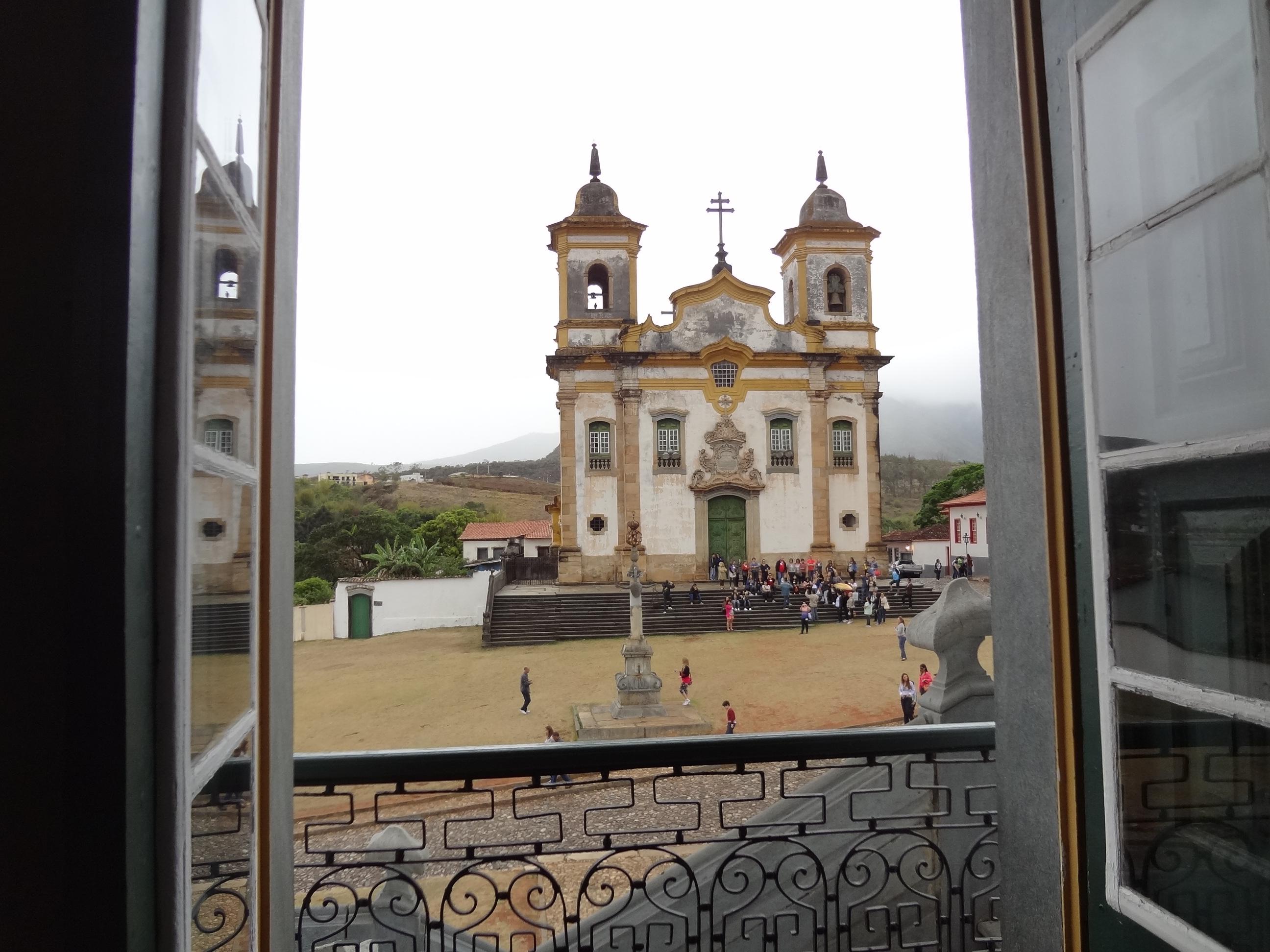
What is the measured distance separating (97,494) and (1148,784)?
133cm

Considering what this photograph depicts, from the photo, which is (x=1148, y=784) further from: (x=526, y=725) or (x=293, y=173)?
(x=526, y=725)

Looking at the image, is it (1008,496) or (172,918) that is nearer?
(172,918)

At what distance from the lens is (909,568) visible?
2070 centimetres

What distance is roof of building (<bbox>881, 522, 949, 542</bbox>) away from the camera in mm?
24875

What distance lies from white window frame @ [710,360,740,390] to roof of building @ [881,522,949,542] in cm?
855

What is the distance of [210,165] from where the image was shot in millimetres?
968

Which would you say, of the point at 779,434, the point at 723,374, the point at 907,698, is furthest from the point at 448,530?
the point at 907,698

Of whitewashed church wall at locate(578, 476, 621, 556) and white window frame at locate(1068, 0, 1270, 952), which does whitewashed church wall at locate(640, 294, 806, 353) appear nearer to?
whitewashed church wall at locate(578, 476, 621, 556)

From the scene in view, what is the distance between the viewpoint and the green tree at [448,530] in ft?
93.5

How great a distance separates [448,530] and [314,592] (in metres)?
9.72

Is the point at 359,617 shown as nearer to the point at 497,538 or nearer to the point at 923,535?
the point at 497,538

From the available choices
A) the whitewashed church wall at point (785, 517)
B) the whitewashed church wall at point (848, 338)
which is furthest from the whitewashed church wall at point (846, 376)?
the whitewashed church wall at point (785, 517)

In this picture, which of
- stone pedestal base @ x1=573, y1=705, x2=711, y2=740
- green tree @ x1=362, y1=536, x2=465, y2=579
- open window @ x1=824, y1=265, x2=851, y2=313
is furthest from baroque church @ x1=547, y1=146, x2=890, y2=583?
stone pedestal base @ x1=573, y1=705, x2=711, y2=740

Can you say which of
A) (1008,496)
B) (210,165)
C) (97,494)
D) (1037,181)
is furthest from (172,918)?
(1037,181)
